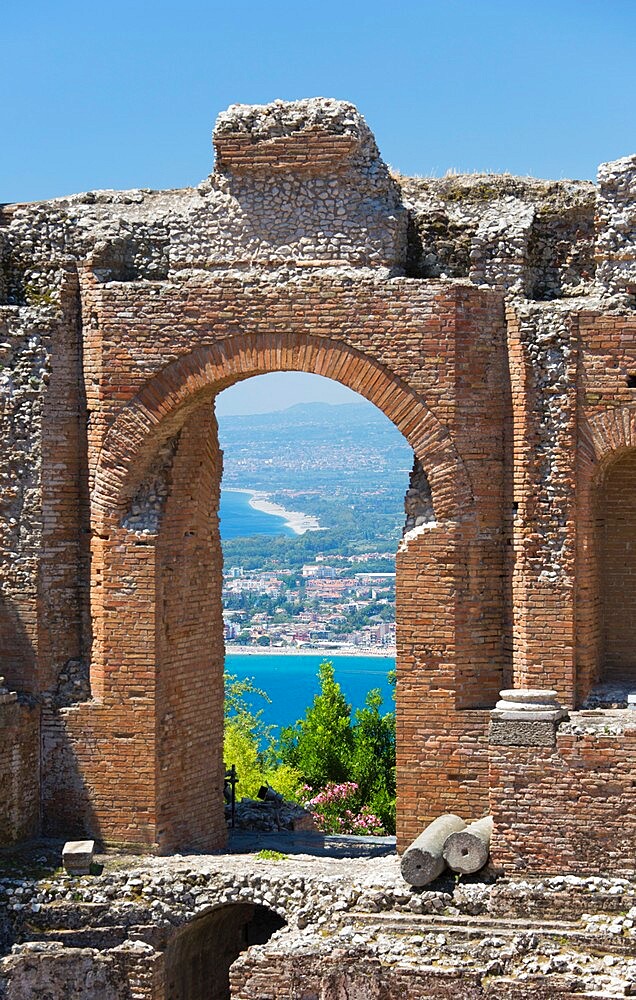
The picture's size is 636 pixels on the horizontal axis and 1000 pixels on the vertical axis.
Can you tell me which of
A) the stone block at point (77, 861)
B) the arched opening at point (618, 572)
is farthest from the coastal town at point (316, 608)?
the stone block at point (77, 861)

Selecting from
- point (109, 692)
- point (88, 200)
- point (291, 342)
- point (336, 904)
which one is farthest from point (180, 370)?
point (336, 904)

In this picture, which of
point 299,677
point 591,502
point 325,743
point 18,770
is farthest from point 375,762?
point 299,677

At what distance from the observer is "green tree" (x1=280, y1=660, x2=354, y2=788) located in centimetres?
2377

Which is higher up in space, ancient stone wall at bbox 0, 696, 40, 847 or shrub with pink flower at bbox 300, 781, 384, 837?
ancient stone wall at bbox 0, 696, 40, 847

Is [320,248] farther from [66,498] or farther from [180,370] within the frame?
[66,498]

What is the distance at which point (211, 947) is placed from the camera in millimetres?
16203

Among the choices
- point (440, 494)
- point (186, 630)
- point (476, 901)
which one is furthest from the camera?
point (186, 630)

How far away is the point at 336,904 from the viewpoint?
46.8 ft

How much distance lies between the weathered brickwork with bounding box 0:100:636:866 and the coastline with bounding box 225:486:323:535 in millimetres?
85191

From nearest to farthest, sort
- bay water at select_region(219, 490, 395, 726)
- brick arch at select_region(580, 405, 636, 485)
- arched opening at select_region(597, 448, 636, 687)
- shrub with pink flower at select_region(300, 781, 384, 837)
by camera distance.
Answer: brick arch at select_region(580, 405, 636, 485), arched opening at select_region(597, 448, 636, 687), shrub with pink flower at select_region(300, 781, 384, 837), bay water at select_region(219, 490, 395, 726)

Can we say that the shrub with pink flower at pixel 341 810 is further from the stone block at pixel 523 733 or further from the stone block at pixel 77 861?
the stone block at pixel 523 733

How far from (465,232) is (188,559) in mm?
→ 4268

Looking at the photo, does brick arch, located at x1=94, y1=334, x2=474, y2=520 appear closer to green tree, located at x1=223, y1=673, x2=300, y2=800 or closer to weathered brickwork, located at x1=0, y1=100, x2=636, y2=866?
weathered brickwork, located at x1=0, y1=100, x2=636, y2=866

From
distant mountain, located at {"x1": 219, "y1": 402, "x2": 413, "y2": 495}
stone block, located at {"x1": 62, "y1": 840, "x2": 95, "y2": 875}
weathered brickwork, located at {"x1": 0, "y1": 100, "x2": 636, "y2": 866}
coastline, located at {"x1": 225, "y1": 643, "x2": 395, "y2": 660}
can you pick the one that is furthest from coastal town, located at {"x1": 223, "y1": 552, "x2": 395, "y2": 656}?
stone block, located at {"x1": 62, "y1": 840, "x2": 95, "y2": 875}
